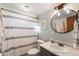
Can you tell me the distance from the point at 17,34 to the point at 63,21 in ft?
2.56

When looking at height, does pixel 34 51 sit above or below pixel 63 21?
below

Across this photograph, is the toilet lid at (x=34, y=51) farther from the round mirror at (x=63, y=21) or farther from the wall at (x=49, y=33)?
the round mirror at (x=63, y=21)

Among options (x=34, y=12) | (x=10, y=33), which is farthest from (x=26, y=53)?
(x=34, y=12)

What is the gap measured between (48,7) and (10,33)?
2.39 ft

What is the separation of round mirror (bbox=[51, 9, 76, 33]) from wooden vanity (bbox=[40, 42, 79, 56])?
27 cm

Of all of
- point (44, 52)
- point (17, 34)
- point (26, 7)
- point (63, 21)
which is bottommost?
point (44, 52)

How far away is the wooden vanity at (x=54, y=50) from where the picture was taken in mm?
954

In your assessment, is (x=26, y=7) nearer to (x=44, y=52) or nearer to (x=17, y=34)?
(x=17, y=34)

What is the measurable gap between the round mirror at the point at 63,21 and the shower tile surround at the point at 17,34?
0.34m

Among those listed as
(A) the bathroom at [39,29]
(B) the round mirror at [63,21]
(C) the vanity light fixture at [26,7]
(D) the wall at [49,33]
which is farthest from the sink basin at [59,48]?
(C) the vanity light fixture at [26,7]

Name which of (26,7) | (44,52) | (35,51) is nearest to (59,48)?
(44,52)

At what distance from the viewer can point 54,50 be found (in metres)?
1.01

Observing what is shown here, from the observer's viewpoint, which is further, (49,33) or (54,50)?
(49,33)

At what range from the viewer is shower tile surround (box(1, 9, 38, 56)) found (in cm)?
104
